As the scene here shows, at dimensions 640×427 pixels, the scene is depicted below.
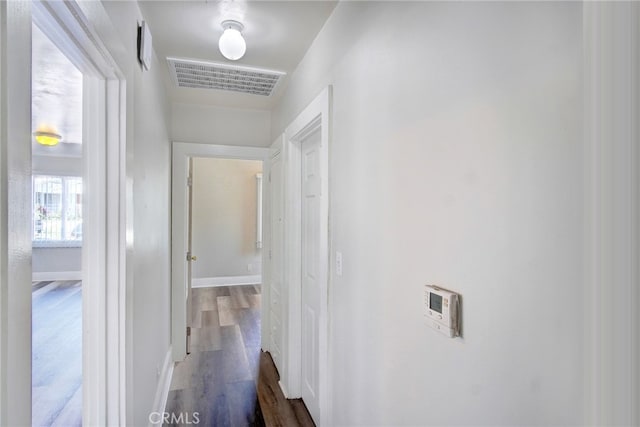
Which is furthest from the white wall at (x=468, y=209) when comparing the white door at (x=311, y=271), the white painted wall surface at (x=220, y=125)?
the white painted wall surface at (x=220, y=125)

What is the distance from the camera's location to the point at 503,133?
2.47ft

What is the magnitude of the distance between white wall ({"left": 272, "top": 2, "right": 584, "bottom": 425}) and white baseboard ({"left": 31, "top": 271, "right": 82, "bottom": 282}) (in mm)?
1042

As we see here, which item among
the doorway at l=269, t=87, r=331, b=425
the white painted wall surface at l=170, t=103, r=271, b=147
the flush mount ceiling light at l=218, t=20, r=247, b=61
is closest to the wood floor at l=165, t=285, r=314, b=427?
the doorway at l=269, t=87, r=331, b=425

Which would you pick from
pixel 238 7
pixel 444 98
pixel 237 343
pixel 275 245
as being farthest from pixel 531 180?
pixel 237 343

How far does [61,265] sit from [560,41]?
1.52 meters

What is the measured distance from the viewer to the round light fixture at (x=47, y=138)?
2.91 feet

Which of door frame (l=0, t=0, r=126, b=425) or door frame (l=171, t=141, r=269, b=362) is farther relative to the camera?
door frame (l=171, t=141, r=269, b=362)

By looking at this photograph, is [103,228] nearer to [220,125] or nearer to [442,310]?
[442,310]

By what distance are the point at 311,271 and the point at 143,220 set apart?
43.6 inches

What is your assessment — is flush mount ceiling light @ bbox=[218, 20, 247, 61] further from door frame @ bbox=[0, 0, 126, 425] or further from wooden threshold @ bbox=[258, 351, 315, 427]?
wooden threshold @ bbox=[258, 351, 315, 427]

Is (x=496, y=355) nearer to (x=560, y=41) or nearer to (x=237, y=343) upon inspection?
(x=560, y=41)

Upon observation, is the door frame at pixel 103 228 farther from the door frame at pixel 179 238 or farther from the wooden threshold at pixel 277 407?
the door frame at pixel 179 238

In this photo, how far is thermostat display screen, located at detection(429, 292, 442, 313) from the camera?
0.94 metres

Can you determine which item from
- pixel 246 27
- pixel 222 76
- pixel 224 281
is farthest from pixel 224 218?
pixel 246 27
